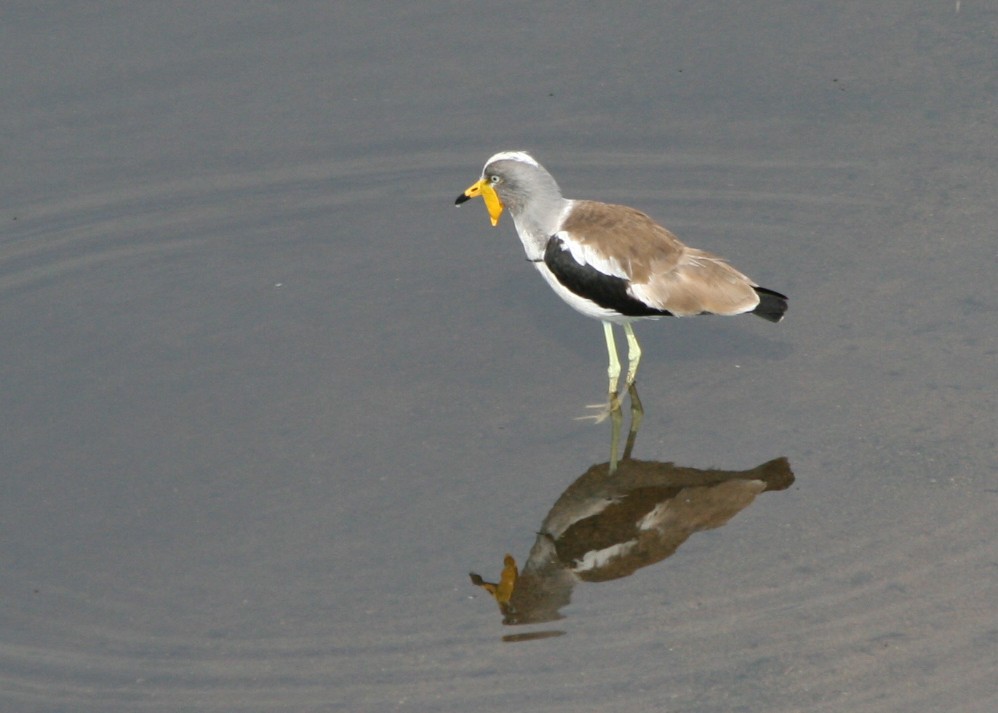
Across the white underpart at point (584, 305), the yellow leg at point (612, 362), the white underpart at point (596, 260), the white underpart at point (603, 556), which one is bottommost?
the white underpart at point (603, 556)

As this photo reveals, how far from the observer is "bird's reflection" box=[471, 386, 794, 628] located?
27.5 feet

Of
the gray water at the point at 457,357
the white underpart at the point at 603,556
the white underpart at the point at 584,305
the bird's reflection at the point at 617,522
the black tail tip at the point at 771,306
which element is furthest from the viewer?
the white underpart at the point at 584,305

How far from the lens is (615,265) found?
31.3 feet

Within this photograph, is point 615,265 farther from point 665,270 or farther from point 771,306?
point 771,306

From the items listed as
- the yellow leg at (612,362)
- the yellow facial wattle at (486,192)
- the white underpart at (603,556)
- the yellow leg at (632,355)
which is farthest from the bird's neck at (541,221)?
the white underpart at (603,556)

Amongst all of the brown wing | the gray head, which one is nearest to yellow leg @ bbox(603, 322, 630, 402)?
the brown wing

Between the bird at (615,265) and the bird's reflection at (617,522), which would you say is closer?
the bird's reflection at (617,522)

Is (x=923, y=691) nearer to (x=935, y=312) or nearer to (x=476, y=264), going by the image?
(x=935, y=312)

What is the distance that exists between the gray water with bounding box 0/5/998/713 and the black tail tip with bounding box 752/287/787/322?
582 millimetres

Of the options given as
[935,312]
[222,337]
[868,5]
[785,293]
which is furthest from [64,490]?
[868,5]

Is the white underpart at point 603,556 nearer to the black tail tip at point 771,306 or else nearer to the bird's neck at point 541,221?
the black tail tip at point 771,306

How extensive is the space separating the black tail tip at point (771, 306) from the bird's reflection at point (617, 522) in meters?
0.95

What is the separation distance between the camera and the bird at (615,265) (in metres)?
9.52

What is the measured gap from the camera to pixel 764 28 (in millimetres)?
13391
